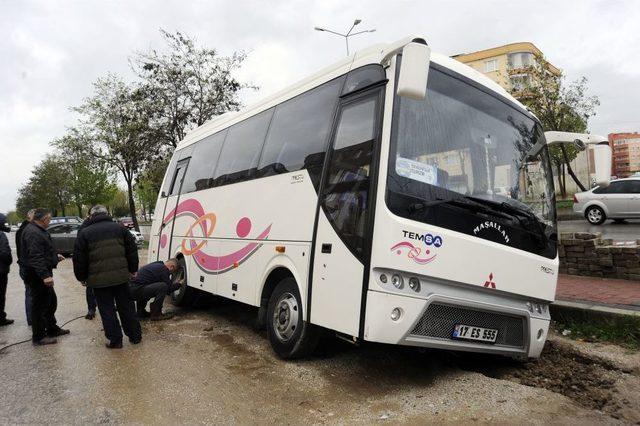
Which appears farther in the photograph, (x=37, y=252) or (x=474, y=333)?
(x=37, y=252)

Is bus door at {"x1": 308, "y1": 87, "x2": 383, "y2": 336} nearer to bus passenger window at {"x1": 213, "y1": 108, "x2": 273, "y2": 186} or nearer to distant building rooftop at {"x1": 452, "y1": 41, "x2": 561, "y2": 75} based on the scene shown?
bus passenger window at {"x1": 213, "y1": 108, "x2": 273, "y2": 186}

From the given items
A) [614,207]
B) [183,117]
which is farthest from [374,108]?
[183,117]

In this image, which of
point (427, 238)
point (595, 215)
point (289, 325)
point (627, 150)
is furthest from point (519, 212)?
point (627, 150)

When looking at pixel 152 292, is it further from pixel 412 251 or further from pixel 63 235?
pixel 63 235

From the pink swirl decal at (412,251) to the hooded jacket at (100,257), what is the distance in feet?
12.7

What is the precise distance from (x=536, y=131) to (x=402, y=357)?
2834 millimetres

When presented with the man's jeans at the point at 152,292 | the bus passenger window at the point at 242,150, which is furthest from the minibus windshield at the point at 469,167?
the man's jeans at the point at 152,292

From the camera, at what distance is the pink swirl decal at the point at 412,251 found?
398 cm

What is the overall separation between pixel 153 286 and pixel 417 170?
16.8ft

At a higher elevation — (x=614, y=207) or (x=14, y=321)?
(x=614, y=207)

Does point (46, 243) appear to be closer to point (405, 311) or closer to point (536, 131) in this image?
point (405, 311)

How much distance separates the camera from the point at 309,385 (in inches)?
185

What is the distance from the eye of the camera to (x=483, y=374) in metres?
5.05

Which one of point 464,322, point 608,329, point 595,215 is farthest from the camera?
point 595,215
